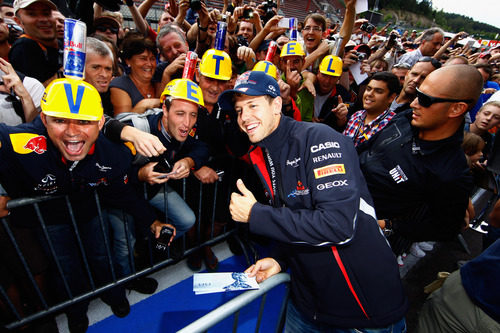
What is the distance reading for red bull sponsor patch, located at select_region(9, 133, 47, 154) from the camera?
186 centimetres

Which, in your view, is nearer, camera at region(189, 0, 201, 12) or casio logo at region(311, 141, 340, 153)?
casio logo at region(311, 141, 340, 153)

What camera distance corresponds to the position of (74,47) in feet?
5.11

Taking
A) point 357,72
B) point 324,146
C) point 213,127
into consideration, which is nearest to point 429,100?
point 324,146

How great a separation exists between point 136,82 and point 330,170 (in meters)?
2.94

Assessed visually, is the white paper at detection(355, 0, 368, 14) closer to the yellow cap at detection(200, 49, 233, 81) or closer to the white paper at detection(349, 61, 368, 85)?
the white paper at detection(349, 61, 368, 85)

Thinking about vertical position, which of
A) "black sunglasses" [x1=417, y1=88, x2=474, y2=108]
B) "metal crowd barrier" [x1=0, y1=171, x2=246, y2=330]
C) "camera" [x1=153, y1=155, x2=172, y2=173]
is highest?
"black sunglasses" [x1=417, y1=88, x2=474, y2=108]

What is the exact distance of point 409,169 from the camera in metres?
2.40

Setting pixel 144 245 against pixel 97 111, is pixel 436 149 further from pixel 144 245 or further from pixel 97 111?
pixel 144 245

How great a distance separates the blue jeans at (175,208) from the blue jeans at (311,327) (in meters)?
1.58

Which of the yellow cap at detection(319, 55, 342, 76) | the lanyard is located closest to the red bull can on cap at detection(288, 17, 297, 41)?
the yellow cap at detection(319, 55, 342, 76)

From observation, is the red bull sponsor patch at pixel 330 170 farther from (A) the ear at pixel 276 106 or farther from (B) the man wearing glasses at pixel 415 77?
(B) the man wearing glasses at pixel 415 77

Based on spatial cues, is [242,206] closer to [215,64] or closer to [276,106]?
[276,106]

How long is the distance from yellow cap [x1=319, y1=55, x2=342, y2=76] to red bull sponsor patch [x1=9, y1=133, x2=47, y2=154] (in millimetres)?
3884

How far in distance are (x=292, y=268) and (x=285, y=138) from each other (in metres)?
1.01
